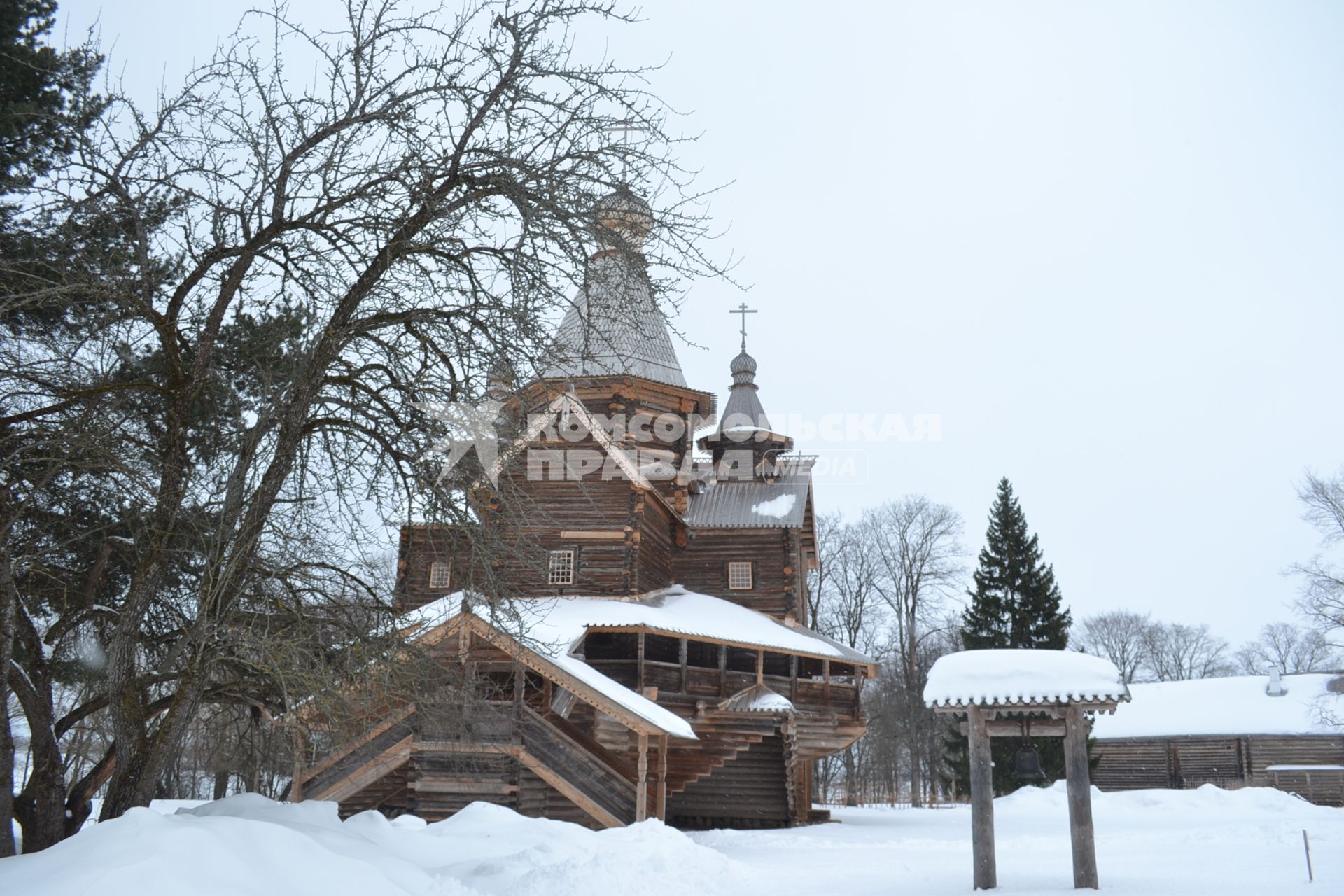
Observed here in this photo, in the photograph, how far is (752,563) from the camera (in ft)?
87.6

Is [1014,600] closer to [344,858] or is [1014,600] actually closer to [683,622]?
[683,622]

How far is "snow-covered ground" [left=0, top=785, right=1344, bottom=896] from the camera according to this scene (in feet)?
17.4

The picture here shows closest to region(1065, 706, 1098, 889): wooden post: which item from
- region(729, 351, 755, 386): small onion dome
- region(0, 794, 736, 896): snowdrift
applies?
region(0, 794, 736, 896): snowdrift

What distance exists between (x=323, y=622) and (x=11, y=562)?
2.03 metres

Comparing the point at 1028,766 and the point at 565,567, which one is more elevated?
the point at 565,567

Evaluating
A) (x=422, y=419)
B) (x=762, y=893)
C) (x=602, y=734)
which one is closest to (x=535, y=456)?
(x=602, y=734)

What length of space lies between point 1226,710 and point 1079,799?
34673mm

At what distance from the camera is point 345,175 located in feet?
23.6

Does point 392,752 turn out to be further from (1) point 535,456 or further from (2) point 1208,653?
(2) point 1208,653

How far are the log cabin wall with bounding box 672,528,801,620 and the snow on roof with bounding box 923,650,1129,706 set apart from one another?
14.9 meters

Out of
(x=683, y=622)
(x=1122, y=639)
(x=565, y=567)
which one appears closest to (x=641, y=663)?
(x=683, y=622)

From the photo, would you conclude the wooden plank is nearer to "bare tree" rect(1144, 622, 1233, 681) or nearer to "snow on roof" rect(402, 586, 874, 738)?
"snow on roof" rect(402, 586, 874, 738)

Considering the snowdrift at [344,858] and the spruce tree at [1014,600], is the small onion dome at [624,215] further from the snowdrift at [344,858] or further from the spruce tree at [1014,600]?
the spruce tree at [1014,600]

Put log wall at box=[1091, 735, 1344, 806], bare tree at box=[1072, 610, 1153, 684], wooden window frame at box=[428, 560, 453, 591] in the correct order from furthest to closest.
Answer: bare tree at box=[1072, 610, 1153, 684] < log wall at box=[1091, 735, 1344, 806] < wooden window frame at box=[428, 560, 453, 591]
